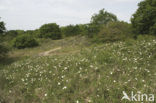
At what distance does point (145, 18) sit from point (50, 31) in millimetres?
18095

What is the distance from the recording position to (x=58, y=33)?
25188 millimetres

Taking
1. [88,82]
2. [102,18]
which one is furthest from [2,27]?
[102,18]

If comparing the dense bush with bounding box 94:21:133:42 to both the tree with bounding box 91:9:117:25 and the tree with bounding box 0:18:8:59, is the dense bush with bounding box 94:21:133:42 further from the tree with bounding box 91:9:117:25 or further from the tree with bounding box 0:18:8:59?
the tree with bounding box 0:18:8:59

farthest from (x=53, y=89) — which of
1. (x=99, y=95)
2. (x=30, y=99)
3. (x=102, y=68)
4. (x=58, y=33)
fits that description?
(x=58, y=33)

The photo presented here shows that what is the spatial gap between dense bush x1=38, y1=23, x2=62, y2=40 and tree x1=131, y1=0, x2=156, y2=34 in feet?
54.0

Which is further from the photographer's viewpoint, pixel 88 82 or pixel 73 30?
pixel 73 30

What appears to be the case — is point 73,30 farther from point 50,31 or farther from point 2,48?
point 2,48

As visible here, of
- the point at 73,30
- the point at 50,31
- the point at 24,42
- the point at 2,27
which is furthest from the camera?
the point at 73,30

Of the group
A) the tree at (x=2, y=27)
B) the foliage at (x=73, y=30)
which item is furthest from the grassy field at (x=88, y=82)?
the foliage at (x=73, y=30)

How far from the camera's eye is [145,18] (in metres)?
9.77

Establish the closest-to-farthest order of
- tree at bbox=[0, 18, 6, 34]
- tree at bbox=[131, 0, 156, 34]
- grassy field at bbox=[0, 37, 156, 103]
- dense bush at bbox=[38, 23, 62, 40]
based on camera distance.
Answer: grassy field at bbox=[0, 37, 156, 103]
tree at bbox=[131, 0, 156, 34]
tree at bbox=[0, 18, 6, 34]
dense bush at bbox=[38, 23, 62, 40]

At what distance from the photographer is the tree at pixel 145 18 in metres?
9.45

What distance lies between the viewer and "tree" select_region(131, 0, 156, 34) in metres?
9.45

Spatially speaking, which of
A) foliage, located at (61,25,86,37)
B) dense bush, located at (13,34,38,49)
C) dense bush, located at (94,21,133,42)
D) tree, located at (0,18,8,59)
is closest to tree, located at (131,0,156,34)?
dense bush, located at (94,21,133,42)
